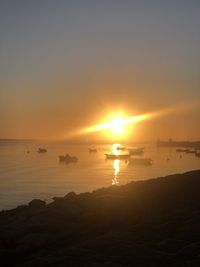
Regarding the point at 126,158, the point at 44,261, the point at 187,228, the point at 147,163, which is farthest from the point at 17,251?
the point at 126,158

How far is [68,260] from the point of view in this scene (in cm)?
1138

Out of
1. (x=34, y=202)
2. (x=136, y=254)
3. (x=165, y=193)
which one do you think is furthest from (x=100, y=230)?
(x=34, y=202)

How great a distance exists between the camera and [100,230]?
1628 cm

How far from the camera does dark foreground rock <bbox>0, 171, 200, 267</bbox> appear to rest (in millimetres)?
11492

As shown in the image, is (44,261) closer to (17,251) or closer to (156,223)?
(17,251)

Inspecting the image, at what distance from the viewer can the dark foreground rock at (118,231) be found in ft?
37.7

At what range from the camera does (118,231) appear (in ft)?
48.8

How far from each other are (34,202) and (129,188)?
6.22 metres

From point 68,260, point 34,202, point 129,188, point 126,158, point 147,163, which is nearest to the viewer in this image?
point 68,260

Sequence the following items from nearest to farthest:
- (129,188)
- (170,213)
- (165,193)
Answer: (170,213), (165,193), (129,188)

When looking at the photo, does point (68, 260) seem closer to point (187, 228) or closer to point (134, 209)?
point (187, 228)

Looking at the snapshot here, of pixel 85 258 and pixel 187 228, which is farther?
pixel 187 228

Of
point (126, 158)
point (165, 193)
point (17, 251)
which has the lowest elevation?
point (17, 251)

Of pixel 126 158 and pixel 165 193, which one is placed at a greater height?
pixel 126 158
